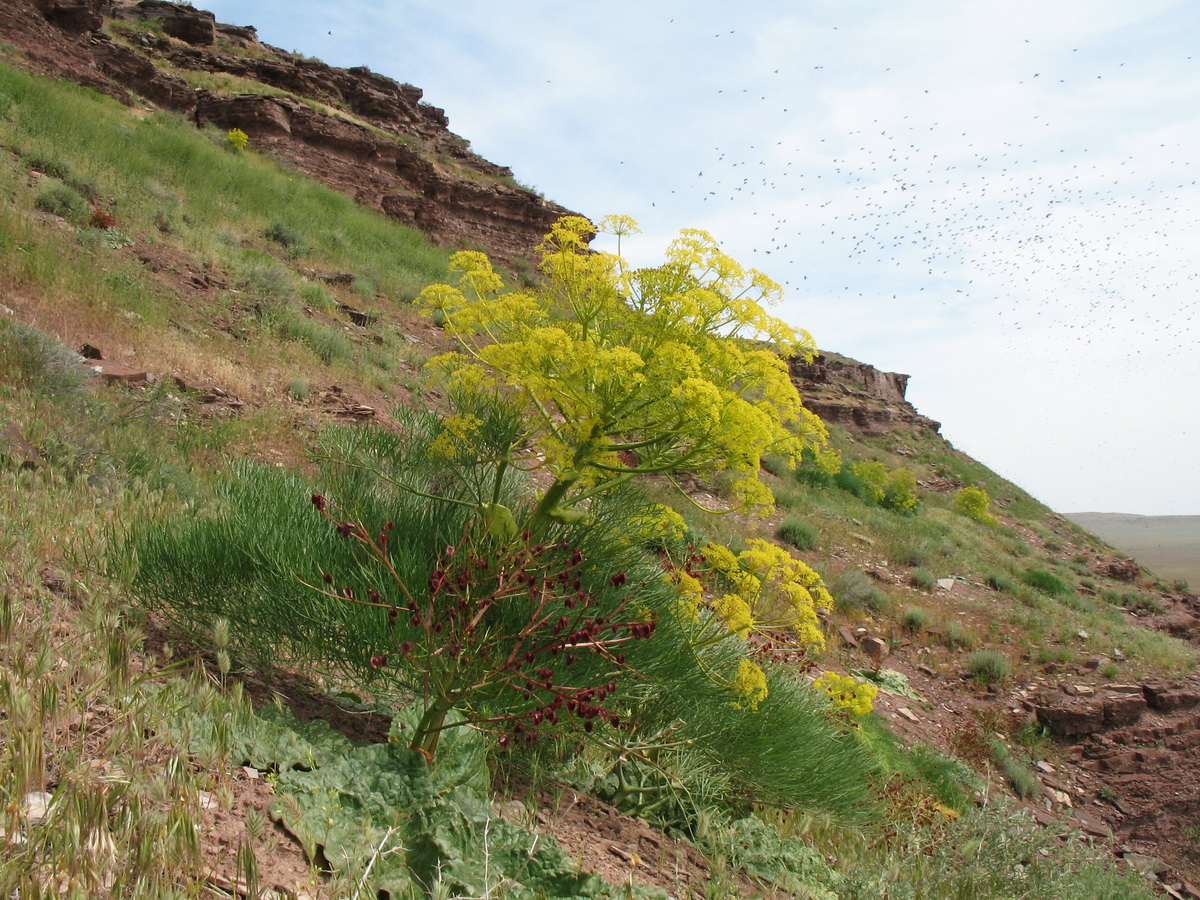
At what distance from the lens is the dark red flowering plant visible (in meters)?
2.01

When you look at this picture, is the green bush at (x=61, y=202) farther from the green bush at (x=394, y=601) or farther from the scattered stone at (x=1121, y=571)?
the scattered stone at (x=1121, y=571)

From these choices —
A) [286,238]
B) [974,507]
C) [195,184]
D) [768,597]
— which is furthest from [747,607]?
[974,507]

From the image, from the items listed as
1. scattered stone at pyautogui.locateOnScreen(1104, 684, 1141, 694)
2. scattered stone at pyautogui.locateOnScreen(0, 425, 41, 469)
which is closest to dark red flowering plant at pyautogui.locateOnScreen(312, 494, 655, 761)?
scattered stone at pyautogui.locateOnScreen(0, 425, 41, 469)

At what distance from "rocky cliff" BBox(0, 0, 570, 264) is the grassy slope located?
2539mm

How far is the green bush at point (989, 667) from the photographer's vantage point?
894cm

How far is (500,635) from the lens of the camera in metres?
2.51

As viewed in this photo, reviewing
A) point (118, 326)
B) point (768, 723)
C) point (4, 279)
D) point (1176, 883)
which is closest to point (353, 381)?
point (118, 326)

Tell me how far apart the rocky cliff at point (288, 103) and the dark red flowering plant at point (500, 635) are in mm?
22505

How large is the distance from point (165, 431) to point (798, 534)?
9.78 m

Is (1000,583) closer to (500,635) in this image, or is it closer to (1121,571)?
(1121,571)

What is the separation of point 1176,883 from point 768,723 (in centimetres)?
541

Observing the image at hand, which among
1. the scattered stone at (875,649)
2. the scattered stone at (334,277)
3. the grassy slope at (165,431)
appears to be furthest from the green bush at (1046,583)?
the scattered stone at (334,277)

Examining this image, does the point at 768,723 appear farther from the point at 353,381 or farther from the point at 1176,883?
the point at 353,381

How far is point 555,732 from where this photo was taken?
251 cm
